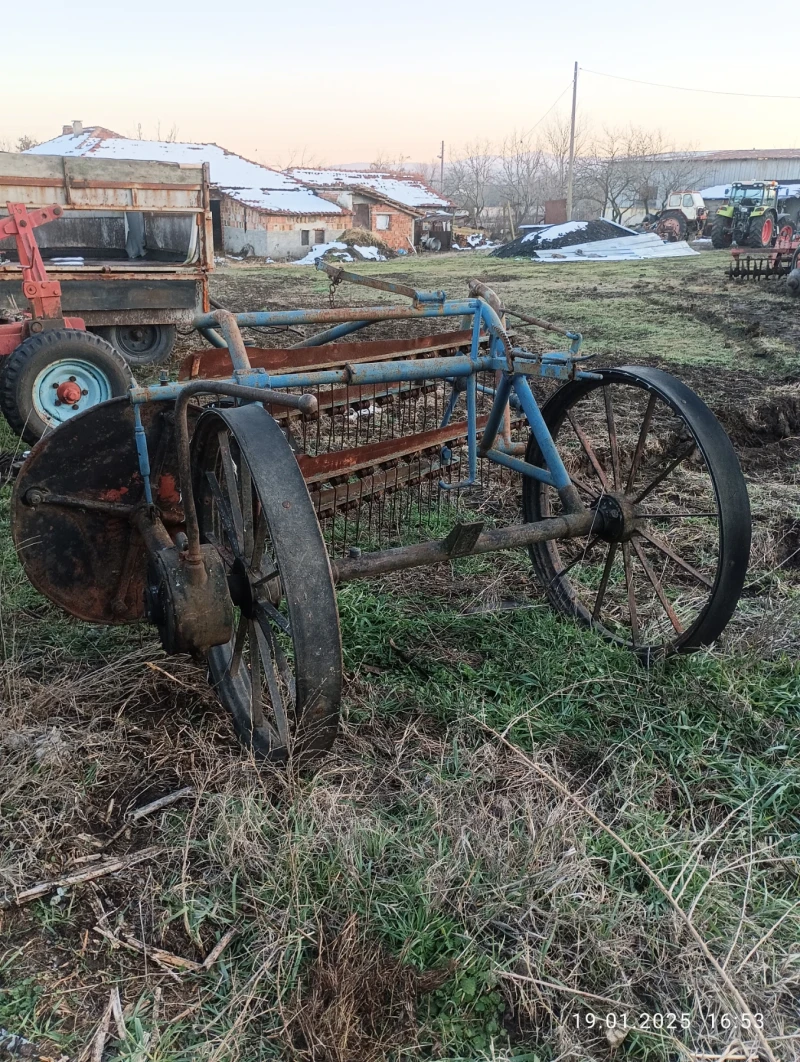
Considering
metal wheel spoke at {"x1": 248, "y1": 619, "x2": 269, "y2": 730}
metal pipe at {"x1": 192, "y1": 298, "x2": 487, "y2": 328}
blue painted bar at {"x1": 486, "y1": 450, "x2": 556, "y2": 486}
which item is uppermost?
metal pipe at {"x1": 192, "y1": 298, "x2": 487, "y2": 328}

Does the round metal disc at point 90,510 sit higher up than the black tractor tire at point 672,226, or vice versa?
the black tractor tire at point 672,226

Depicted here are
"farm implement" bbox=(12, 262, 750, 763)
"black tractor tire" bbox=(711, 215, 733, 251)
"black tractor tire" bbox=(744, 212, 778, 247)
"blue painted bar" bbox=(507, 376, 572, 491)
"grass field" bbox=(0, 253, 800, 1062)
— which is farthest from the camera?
"black tractor tire" bbox=(711, 215, 733, 251)

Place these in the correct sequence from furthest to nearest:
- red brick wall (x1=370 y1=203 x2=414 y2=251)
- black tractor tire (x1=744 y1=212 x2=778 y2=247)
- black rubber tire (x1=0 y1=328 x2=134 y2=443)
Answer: red brick wall (x1=370 y1=203 x2=414 y2=251) → black tractor tire (x1=744 y1=212 x2=778 y2=247) → black rubber tire (x1=0 y1=328 x2=134 y2=443)

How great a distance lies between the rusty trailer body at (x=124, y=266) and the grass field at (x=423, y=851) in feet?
16.4

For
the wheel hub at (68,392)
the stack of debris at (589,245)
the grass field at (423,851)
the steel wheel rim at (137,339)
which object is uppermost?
the stack of debris at (589,245)

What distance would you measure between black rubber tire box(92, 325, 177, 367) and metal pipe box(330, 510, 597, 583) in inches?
253

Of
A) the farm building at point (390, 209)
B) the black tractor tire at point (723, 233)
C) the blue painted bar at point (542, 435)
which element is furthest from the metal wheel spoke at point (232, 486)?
the farm building at point (390, 209)

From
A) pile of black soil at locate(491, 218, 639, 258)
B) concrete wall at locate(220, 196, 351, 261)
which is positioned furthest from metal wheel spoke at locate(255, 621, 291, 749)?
concrete wall at locate(220, 196, 351, 261)

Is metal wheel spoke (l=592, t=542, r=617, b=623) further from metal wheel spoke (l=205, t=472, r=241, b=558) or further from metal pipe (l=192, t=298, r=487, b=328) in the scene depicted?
metal wheel spoke (l=205, t=472, r=241, b=558)

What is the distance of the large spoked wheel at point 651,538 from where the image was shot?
262cm

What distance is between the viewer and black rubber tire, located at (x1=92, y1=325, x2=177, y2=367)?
8211 mm

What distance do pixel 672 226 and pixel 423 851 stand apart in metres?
36.4

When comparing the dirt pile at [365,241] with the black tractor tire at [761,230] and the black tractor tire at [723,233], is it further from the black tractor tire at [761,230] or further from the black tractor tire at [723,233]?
the black tractor tire at [761,230]

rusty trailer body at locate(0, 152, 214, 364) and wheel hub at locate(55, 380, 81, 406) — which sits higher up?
rusty trailer body at locate(0, 152, 214, 364)
